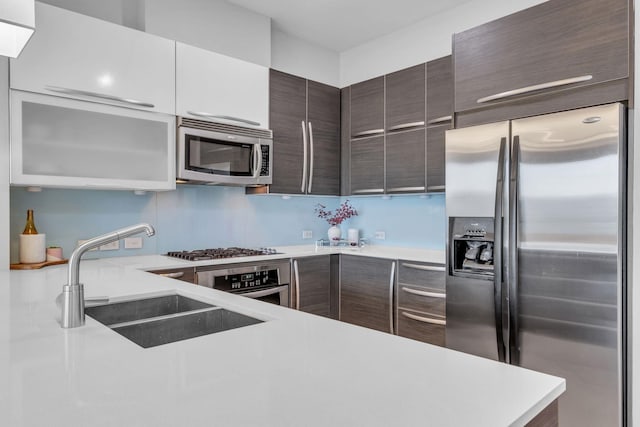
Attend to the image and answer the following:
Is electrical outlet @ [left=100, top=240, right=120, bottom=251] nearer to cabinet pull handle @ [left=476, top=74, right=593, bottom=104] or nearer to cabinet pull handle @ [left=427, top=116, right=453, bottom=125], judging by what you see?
cabinet pull handle @ [left=427, top=116, right=453, bottom=125]

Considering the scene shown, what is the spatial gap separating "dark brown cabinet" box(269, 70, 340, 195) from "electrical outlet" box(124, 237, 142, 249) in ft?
3.39

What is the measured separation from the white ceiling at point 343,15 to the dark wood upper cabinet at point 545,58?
2.94ft

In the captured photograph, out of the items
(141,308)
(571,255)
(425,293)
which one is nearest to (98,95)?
(141,308)

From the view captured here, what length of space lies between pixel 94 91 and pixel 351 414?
2354 mm

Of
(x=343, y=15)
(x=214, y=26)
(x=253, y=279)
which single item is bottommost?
(x=253, y=279)

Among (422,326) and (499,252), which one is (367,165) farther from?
(499,252)

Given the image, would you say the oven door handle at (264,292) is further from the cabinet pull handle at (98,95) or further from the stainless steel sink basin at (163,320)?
the cabinet pull handle at (98,95)

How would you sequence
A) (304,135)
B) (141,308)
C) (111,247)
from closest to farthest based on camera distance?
(141,308) < (111,247) < (304,135)

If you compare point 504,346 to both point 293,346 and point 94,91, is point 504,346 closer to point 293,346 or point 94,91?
point 293,346

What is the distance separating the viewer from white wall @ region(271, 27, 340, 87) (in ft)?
12.1

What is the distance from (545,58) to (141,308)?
2.26 meters

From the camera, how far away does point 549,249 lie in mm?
2057

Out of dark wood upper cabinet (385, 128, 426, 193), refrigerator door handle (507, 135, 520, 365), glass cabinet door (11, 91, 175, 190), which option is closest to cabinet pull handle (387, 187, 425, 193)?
dark wood upper cabinet (385, 128, 426, 193)

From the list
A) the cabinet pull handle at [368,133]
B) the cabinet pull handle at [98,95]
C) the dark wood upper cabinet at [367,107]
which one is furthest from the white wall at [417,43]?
the cabinet pull handle at [98,95]
